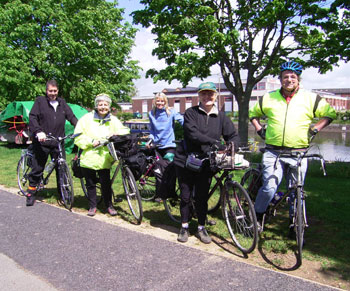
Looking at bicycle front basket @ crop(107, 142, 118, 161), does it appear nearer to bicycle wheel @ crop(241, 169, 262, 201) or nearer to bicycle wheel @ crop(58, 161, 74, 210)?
bicycle wheel @ crop(58, 161, 74, 210)

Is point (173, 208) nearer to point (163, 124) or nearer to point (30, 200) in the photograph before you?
point (163, 124)

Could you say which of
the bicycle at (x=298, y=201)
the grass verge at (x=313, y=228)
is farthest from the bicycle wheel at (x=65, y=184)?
the bicycle at (x=298, y=201)

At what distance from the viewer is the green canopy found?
1478cm

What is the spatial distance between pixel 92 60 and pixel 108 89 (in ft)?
7.28

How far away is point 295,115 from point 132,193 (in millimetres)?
2553

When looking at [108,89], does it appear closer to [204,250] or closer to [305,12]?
[305,12]

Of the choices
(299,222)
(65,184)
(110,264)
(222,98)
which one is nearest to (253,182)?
(299,222)

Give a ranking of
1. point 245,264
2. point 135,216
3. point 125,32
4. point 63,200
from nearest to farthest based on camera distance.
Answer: point 245,264 < point 135,216 < point 63,200 < point 125,32

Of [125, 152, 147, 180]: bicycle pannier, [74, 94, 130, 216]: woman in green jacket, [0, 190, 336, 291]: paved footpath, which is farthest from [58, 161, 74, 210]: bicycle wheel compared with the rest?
[125, 152, 147, 180]: bicycle pannier

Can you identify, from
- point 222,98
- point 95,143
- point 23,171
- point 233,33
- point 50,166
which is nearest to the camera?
point 95,143

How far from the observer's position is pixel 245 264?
136 inches

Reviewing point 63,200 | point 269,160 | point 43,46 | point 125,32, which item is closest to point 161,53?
point 43,46

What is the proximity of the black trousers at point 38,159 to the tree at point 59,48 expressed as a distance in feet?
40.7

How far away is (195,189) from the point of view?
4.32 meters
